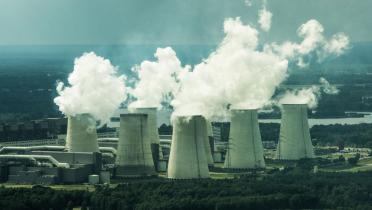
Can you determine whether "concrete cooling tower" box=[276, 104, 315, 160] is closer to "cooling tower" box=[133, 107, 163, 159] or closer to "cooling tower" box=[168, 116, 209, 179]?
"cooling tower" box=[133, 107, 163, 159]

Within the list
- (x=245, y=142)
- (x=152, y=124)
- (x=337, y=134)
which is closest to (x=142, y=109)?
(x=152, y=124)

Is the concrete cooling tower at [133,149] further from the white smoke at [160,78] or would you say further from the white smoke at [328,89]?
the white smoke at [328,89]

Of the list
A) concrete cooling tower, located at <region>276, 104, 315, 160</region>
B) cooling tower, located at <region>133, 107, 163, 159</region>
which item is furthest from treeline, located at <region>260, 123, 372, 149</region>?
cooling tower, located at <region>133, 107, 163, 159</region>

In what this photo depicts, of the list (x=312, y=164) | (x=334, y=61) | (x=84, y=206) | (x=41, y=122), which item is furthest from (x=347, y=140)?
(x=334, y=61)

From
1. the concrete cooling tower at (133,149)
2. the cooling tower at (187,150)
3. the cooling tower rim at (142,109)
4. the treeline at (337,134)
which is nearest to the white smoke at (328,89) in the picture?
the treeline at (337,134)

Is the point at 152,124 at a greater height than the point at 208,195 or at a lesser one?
greater

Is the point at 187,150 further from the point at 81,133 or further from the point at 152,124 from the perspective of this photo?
the point at 152,124
